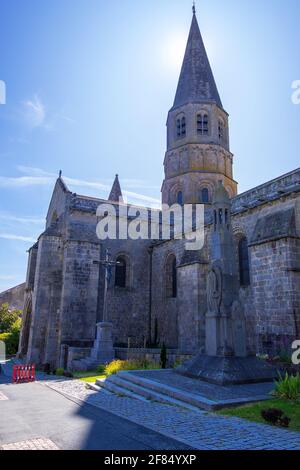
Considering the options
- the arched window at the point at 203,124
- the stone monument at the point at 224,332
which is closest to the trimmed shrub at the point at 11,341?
the stone monument at the point at 224,332

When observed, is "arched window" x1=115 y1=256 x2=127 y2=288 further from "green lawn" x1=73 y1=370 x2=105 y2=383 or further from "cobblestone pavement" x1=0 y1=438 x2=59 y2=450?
"cobblestone pavement" x1=0 y1=438 x2=59 y2=450

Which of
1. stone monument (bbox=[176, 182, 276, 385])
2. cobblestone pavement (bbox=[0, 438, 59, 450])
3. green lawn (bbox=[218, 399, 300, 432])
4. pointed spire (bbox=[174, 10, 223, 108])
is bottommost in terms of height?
cobblestone pavement (bbox=[0, 438, 59, 450])

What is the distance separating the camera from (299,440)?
5.25m

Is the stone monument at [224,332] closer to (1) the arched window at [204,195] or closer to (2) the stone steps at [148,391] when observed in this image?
(2) the stone steps at [148,391]

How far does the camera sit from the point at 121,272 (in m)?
22.7

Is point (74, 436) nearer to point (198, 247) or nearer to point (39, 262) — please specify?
point (198, 247)

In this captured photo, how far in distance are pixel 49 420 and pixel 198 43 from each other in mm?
33351

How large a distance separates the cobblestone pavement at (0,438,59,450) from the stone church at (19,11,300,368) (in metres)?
7.13

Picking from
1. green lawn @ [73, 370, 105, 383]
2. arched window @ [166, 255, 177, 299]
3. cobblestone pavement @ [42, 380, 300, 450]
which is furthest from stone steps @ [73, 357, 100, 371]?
arched window @ [166, 255, 177, 299]

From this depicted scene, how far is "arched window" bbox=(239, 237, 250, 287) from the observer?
16.3m

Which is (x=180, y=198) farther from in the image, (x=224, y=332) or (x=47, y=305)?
(x=224, y=332)

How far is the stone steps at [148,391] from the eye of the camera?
7.41 m
